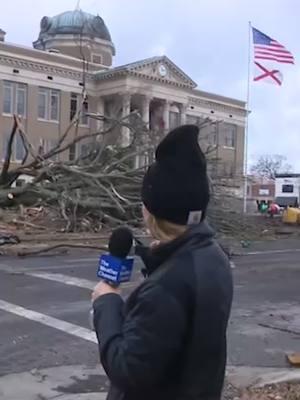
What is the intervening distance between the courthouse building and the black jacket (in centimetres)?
5034

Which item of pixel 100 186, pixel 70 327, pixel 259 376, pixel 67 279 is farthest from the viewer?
pixel 100 186

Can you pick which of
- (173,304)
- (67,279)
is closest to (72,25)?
(67,279)

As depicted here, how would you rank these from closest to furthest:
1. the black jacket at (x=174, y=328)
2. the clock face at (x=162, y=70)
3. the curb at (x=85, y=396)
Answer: the black jacket at (x=174, y=328)
the curb at (x=85, y=396)
the clock face at (x=162, y=70)

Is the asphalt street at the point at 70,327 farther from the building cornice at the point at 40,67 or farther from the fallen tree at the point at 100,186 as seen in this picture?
the building cornice at the point at 40,67

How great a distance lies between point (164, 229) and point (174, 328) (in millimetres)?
335

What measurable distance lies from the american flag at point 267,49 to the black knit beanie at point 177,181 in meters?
32.2

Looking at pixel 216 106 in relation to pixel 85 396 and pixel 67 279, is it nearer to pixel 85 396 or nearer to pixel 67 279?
pixel 67 279

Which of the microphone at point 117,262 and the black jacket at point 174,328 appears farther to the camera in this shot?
the microphone at point 117,262

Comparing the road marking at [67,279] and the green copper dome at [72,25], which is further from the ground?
the green copper dome at [72,25]

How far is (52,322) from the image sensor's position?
8969 mm

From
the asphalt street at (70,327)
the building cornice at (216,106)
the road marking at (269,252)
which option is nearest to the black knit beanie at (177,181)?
the asphalt street at (70,327)

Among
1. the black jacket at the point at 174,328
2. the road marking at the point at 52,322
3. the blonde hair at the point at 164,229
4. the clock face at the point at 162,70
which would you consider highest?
the clock face at the point at 162,70

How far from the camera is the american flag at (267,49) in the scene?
1339 inches

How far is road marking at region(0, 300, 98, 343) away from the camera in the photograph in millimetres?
8188
